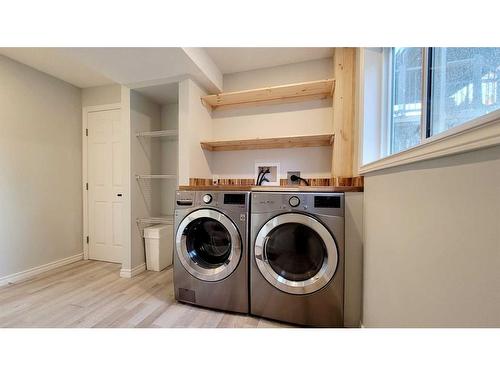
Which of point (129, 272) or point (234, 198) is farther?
point (129, 272)

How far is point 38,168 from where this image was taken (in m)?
2.13

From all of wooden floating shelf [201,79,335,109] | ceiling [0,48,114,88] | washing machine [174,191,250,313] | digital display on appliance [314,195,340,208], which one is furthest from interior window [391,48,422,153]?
ceiling [0,48,114,88]

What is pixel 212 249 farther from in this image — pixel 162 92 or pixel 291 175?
pixel 162 92

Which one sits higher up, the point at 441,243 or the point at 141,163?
the point at 141,163

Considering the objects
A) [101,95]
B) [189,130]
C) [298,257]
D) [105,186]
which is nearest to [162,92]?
[189,130]

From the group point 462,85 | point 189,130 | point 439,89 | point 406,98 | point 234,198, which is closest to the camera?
point 462,85

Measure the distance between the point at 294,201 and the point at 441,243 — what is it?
770mm

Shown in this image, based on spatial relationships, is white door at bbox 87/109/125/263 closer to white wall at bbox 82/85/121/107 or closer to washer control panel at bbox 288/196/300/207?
white wall at bbox 82/85/121/107

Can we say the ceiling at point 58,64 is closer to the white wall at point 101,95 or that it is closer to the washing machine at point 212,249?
the white wall at point 101,95

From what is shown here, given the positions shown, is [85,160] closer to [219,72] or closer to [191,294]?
[219,72]

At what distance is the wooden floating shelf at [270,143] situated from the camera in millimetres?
1845

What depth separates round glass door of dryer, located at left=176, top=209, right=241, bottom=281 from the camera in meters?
1.42
